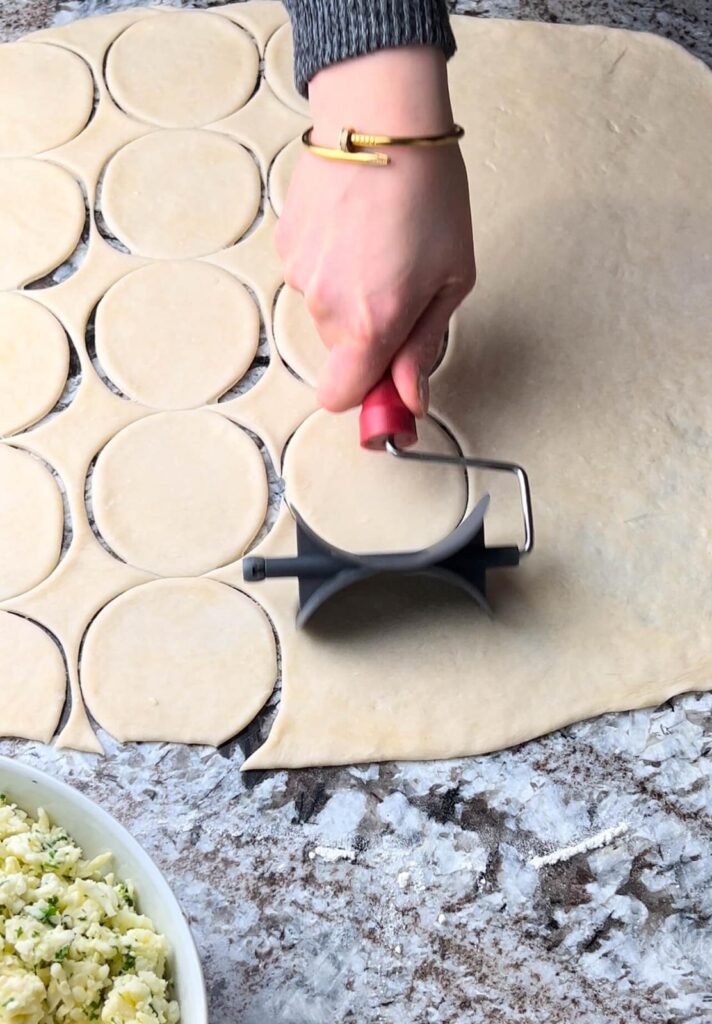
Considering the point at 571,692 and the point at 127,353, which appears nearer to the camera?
the point at 571,692

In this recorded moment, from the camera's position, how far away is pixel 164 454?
0.92 m

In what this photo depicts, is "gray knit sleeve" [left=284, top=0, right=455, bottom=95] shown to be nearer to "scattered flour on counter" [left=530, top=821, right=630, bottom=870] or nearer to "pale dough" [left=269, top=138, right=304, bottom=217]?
"pale dough" [left=269, top=138, right=304, bottom=217]

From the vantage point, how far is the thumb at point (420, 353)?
79 cm

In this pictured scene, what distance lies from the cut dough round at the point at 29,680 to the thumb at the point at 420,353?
0.38 metres

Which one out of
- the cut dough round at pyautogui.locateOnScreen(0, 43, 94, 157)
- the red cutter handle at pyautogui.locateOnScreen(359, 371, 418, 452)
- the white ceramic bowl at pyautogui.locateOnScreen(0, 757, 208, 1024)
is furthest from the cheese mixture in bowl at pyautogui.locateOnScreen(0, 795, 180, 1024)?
the cut dough round at pyautogui.locateOnScreen(0, 43, 94, 157)

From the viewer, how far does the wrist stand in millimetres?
750

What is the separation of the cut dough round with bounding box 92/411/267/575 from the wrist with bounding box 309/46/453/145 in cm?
30

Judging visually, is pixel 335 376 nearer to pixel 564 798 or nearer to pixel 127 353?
pixel 127 353

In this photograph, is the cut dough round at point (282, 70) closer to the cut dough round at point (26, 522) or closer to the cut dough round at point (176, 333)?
the cut dough round at point (176, 333)

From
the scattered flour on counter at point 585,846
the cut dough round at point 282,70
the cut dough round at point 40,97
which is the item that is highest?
the cut dough round at point 282,70

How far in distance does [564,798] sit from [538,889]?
8 centimetres

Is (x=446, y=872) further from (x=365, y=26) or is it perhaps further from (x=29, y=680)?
(x=365, y=26)

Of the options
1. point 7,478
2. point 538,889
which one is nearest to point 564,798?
point 538,889

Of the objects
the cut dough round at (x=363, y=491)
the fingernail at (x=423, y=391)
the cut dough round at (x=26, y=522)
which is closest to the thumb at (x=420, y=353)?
the fingernail at (x=423, y=391)
